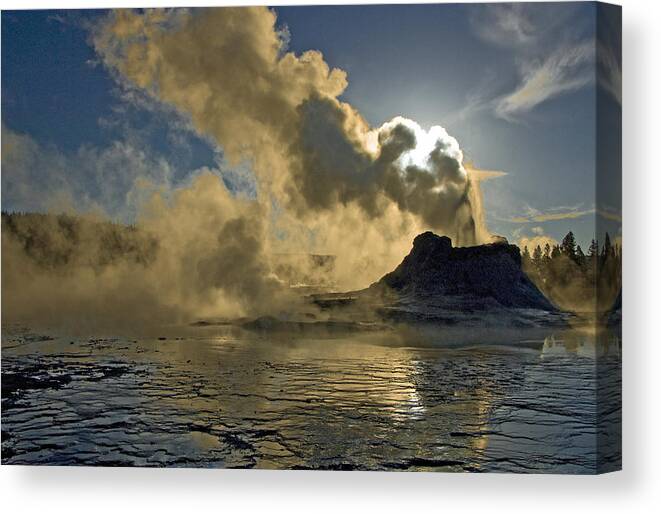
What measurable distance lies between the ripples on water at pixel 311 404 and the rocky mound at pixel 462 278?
0.38 m

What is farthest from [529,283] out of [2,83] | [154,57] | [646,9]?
[2,83]

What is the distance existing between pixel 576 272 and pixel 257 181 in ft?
8.52

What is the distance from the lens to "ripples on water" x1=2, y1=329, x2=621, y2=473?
7.91 metres

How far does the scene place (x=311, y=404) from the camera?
805 cm

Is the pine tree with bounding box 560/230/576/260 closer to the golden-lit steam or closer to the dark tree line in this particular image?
the dark tree line

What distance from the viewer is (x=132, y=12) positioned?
8469 mm

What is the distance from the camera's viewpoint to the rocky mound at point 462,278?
26.6ft

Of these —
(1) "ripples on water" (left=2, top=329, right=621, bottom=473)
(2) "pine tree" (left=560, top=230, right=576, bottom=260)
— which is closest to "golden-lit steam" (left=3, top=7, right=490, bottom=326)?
(1) "ripples on water" (left=2, top=329, right=621, bottom=473)

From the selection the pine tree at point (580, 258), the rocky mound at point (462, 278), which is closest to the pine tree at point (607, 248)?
the pine tree at point (580, 258)

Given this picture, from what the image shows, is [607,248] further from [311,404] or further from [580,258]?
[311,404]

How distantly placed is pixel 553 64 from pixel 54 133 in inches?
158

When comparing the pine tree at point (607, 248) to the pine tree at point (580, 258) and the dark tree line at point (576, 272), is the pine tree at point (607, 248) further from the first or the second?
the pine tree at point (580, 258)

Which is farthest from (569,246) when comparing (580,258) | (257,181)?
(257,181)

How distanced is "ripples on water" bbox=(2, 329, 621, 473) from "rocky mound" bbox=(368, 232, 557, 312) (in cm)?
38
